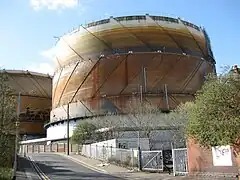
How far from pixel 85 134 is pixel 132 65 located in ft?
56.4

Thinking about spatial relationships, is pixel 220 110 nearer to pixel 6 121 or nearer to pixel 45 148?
pixel 6 121

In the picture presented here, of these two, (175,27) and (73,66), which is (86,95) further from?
(175,27)

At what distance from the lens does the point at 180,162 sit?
22969 millimetres

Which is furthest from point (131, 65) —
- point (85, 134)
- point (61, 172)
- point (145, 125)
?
point (61, 172)

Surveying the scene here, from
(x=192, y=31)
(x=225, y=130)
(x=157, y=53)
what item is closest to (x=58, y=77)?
(x=157, y=53)

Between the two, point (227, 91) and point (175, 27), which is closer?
point (227, 91)

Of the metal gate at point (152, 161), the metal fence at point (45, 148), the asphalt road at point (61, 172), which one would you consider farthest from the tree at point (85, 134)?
the metal gate at point (152, 161)

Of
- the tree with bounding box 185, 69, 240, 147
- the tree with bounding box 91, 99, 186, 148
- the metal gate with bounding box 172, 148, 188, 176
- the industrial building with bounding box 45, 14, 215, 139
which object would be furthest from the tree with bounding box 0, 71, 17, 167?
the industrial building with bounding box 45, 14, 215, 139

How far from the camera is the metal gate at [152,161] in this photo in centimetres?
2647

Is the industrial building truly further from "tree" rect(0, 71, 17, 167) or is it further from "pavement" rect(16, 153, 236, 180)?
"tree" rect(0, 71, 17, 167)

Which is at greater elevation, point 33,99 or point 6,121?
point 33,99

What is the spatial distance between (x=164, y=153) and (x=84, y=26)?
4791 centimetres

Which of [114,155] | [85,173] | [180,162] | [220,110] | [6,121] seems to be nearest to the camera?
[220,110]

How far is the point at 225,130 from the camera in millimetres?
13484
